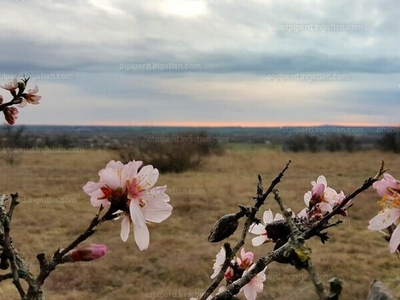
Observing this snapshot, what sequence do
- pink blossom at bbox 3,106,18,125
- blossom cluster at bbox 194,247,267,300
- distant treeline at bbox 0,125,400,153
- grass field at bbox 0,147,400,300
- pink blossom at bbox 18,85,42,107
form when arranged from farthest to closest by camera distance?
distant treeline at bbox 0,125,400,153 → grass field at bbox 0,147,400,300 → pink blossom at bbox 18,85,42,107 → pink blossom at bbox 3,106,18,125 → blossom cluster at bbox 194,247,267,300

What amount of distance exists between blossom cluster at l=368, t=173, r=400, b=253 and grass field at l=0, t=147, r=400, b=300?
5.30 m

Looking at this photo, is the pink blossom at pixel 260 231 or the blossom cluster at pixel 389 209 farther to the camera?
the pink blossom at pixel 260 231

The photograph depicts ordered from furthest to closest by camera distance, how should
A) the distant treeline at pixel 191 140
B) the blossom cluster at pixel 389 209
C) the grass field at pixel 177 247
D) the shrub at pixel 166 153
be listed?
the distant treeline at pixel 191 140, the shrub at pixel 166 153, the grass field at pixel 177 247, the blossom cluster at pixel 389 209

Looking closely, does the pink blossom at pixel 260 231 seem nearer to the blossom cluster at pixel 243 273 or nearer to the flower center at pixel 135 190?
the blossom cluster at pixel 243 273

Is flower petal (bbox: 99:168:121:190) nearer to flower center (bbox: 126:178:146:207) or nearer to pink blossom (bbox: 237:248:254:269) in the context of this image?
flower center (bbox: 126:178:146:207)

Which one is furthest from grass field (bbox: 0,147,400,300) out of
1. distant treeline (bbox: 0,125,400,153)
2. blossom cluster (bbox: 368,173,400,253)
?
blossom cluster (bbox: 368,173,400,253)

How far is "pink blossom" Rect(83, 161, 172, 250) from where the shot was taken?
64 centimetres

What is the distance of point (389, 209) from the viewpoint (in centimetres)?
59

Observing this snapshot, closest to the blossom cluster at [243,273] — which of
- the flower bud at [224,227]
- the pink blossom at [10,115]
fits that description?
the flower bud at [224,227]

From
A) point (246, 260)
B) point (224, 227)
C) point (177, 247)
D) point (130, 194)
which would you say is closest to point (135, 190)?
point (130, 194)

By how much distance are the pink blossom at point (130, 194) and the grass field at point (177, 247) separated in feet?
17.0

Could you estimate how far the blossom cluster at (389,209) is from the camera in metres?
0.57

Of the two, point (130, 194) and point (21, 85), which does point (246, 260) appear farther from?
point (21, 85)

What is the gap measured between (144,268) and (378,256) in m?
3.63
